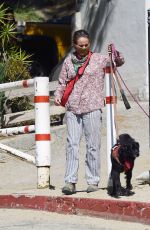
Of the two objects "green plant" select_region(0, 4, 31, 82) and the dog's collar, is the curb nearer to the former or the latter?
the dog's collar

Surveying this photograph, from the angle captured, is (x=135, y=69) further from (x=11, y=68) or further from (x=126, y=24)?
(x=11, y=68)

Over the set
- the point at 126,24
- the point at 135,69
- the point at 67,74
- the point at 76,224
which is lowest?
the point at 76,224

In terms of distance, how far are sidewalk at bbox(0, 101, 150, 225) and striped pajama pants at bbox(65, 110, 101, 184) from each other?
0.20 metres

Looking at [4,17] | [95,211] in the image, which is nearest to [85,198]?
[95,211]

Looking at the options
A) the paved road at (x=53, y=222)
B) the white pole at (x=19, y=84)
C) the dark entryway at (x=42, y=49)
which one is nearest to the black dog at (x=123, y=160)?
the paved road at (x=53, y=222)

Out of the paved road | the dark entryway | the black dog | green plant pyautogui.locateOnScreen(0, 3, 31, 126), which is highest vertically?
the dark entryway

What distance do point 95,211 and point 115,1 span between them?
8902 millimetres

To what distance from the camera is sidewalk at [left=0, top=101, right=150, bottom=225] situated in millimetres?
7512

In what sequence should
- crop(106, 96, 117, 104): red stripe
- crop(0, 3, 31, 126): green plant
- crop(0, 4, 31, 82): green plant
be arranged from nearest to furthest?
1. crop(106, 96, 117, 104): red stripe
2. crop(0, 3, 31, 126): green plant
3. crop(0, 4, 31, 82): green plant

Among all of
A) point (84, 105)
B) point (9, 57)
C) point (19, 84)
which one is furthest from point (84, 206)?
point (9, 57)

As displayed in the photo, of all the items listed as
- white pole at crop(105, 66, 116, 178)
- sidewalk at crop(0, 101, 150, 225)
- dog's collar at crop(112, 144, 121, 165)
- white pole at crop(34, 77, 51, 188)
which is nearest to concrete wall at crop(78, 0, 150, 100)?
sidewalk at crop(0, 101, 150, 225)

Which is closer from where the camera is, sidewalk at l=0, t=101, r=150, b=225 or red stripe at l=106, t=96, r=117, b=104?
sidewalk at l=0, t=101, r=150, b=225

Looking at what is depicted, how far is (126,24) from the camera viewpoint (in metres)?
15.0

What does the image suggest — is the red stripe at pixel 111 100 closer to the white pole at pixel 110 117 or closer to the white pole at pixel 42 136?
the white pole at pixel 110 117
